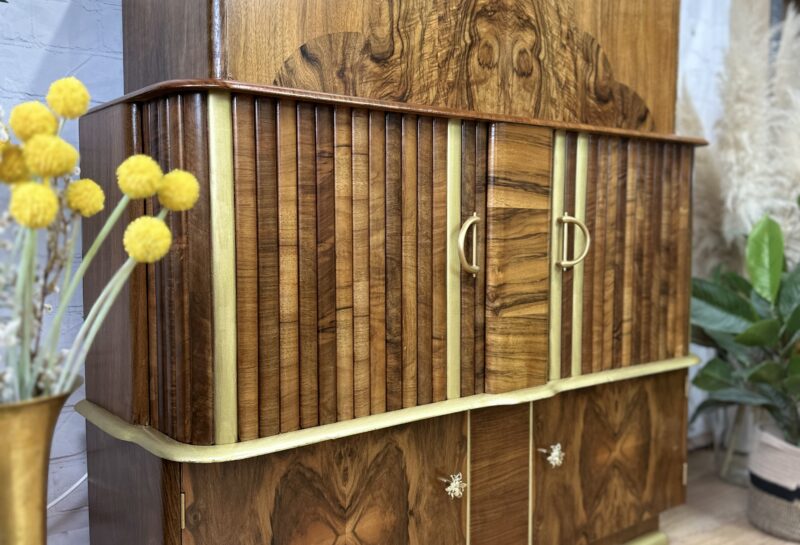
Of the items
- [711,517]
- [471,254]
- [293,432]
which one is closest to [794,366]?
[711,517]

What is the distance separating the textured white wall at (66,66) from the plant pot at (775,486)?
1.74m

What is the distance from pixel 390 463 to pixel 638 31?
1153 millimetres

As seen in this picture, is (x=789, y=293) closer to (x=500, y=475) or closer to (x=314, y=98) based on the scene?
(x=500, y=475)

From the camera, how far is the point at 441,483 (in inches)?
54.6

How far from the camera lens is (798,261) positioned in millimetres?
2197

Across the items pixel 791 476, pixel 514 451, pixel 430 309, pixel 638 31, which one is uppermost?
pixel 638 31

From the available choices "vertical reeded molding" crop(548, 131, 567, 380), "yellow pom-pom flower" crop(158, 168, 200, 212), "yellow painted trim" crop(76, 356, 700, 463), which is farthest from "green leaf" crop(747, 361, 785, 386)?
"yellow pom-pom flower" crop(158, 168, 200, 212)

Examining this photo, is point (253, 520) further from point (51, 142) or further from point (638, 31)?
point (638, 31)

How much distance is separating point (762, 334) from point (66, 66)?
1796mm

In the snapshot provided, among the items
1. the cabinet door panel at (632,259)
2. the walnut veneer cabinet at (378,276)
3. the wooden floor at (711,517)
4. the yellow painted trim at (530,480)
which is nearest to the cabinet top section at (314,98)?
the walnut veneer cabinet at (378,276)

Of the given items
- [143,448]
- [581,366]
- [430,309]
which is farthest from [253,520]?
[581,366]

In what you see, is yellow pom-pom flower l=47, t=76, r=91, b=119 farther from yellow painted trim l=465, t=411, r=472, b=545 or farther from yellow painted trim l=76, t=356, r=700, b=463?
yellow painted trim l=465, t=411, r=472, b=545

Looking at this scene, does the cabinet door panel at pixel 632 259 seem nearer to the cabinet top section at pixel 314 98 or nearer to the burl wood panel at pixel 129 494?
the cabinet top section at pixel 314 98

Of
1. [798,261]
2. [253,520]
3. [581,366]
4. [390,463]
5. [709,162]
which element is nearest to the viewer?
[253,520]
